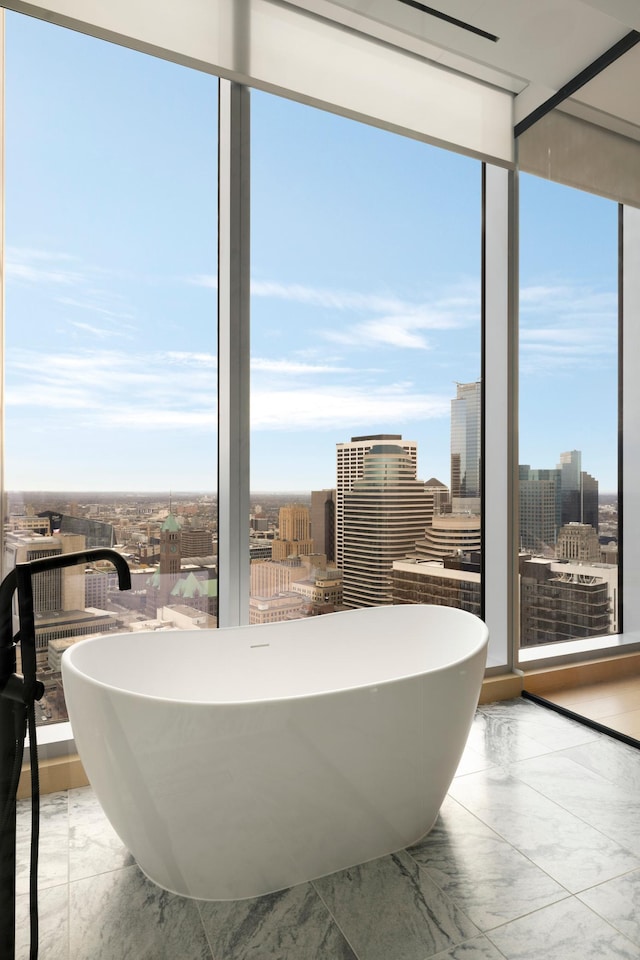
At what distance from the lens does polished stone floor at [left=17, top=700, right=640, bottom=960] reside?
4.27 ft

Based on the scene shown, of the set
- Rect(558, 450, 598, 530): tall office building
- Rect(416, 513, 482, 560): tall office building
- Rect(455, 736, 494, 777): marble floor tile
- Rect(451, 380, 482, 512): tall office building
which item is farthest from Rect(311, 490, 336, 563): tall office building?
Rect(558, 450, 598, 530): tall office building

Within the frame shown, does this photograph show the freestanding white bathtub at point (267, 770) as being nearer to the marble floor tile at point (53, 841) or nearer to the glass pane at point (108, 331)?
the marble floor tile at point (53, 841)

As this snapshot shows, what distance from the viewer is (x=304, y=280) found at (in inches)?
92.8

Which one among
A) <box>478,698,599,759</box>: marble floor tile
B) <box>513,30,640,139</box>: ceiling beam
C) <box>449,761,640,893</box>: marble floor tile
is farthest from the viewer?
<box>478,698,599,759</box>: marble floor tile

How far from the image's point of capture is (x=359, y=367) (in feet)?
8.04

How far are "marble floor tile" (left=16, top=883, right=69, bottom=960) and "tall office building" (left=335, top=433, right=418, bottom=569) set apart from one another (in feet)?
4.68

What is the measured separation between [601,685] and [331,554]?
1266 mm

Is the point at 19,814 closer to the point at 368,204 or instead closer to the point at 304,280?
the point at 304,280

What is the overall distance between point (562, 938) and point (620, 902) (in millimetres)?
224

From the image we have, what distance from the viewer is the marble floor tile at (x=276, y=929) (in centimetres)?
130

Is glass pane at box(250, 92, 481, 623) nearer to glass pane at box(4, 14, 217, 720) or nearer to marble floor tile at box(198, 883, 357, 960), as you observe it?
glass pane at box(4, 14, 217, 720)

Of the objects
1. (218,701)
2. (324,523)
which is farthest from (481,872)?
(324,523)

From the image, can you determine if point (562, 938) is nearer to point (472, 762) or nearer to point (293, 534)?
point (472, 762)

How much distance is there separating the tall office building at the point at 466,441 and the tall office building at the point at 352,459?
188 millimetres
